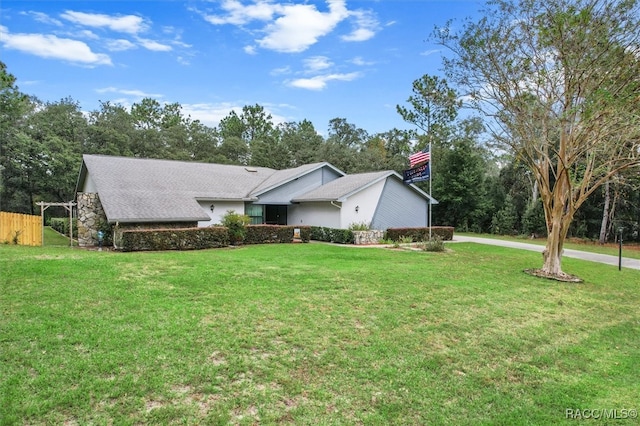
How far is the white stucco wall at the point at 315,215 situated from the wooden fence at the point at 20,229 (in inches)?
509

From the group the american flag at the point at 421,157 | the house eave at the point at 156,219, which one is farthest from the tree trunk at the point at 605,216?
the house eave at the point at 156,219

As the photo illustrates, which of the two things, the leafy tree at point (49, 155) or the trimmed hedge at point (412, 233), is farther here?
the leafy tree at point (49, 155)

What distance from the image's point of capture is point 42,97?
37.5 meters

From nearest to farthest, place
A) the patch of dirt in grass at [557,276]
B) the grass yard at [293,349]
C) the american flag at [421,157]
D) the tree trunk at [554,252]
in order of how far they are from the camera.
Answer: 1. the grass yard at [293,349]
2. the patch of dirt in grass at [557,276]
3. the tree trunk at [554,252]
4. the american flag at [421,157]

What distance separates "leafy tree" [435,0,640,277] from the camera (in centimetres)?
970

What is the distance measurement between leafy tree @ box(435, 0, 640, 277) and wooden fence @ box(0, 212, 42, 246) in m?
16.2

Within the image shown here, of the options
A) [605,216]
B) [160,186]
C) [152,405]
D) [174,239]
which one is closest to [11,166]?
[160,186]

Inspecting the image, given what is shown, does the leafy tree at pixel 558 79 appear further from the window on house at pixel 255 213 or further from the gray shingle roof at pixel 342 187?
the window on house at pixel 255 213

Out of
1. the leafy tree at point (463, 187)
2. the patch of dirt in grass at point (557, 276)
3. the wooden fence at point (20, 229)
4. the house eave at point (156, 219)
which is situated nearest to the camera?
the patch of dirt in grass at point (557, 276)

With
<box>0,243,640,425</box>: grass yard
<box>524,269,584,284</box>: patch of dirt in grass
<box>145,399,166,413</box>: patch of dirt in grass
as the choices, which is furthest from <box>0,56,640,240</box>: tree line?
<box>145,399,166,413</box>: patch of dirt in grass

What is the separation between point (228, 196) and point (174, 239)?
6.20 m

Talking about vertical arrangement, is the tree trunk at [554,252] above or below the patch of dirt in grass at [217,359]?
above

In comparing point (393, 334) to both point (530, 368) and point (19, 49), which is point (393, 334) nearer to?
point (530, 368)

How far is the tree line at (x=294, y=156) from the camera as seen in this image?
84.5ft
